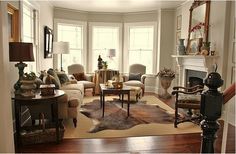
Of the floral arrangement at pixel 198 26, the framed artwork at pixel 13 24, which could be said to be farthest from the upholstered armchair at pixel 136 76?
the framed artwork at pixel 13 24

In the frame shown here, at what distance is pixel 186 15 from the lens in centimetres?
570

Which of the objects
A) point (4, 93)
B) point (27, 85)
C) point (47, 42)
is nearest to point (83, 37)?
point (47, 42)

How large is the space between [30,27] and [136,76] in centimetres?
329

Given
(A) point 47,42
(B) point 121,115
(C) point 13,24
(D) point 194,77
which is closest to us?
(C) point 13,24

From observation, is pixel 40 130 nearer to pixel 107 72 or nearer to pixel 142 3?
pixel 107 72

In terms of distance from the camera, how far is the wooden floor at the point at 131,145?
2.76 meters

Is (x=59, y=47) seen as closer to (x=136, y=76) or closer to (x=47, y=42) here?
(x=47, y=42)

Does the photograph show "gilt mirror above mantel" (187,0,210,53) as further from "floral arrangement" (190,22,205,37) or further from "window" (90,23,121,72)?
"window" (90,23,121,72)

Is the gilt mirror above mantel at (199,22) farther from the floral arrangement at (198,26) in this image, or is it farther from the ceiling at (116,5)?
the ceiling at (116,5)

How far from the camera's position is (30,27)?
4.63m

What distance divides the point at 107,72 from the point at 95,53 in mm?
1280

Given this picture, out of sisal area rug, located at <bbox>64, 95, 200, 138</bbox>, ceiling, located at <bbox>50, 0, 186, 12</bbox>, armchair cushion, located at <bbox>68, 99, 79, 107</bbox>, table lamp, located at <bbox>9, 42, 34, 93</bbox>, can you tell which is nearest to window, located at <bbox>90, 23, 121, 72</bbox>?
ceiling, located at <bbox>50, 0, 186, 12</bbox>

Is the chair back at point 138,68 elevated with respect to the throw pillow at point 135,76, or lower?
elevated

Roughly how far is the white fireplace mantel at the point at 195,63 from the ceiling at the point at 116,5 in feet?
5.38
